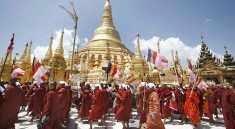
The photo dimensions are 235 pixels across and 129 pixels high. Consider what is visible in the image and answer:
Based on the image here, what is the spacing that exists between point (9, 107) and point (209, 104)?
8.88 m

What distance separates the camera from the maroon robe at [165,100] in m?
8.66

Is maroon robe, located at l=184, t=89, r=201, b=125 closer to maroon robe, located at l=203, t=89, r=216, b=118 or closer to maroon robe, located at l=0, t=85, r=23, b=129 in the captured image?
maroon robe, located at l=203, t=89, r=216, b=118

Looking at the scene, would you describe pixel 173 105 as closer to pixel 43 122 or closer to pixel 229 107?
pixel 229 107

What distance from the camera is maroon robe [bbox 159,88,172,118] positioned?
8.66 metres

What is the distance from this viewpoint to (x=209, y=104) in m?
9.27

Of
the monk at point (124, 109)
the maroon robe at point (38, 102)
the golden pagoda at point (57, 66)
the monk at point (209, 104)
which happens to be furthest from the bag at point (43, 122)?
the golden pagoda at point (57, 66)

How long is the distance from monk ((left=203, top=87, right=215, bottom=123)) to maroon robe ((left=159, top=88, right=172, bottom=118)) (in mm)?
2032

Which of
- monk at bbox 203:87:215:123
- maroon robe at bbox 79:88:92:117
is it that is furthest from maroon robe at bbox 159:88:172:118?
maroon robe at bbox 79:88:92:117

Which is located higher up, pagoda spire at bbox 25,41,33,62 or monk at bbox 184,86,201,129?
pagoda spire at bbox 25,41,33,62

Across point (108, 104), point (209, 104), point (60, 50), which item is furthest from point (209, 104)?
point (60, 50)

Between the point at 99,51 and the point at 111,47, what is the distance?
3.67 m

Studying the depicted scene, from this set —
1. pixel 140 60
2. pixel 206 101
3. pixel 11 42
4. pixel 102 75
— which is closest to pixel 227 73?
pixel 140 60

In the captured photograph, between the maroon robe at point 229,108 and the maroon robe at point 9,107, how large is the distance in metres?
6.30

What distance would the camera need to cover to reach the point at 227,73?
102 ft
